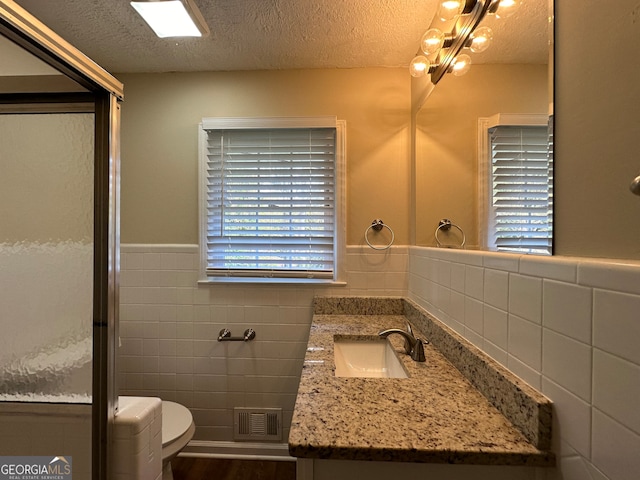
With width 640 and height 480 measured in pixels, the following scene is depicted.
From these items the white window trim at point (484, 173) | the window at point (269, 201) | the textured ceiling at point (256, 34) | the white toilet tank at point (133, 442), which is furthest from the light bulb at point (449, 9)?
the white toilet tank at point (133, 442)

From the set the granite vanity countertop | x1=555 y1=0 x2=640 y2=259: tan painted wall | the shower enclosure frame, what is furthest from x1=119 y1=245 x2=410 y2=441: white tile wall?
x1=555 y1=0 x2=640 y2=259: tan painted wall

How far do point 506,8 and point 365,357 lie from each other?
4.67 feet

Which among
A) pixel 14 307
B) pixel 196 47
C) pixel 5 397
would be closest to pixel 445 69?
pixel 196 47

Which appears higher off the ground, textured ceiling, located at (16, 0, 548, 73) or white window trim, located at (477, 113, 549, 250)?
textured ceiling, located at (16, 0, 548, 73)

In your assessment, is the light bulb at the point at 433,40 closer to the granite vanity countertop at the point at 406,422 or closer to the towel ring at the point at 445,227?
the towel ring at the point at 445,227

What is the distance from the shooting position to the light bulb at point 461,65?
3.95ft

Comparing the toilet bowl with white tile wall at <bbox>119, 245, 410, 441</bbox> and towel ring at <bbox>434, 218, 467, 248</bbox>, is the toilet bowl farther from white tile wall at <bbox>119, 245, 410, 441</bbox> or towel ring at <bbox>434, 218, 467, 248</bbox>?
towel ring at <bbox>434, 218, 467, 248</bbox>

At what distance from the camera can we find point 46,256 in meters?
1.09

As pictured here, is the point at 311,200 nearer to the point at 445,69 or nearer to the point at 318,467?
the point at 445,69

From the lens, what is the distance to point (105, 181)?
1.00 m

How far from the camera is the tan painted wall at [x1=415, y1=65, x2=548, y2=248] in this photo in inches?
33.9

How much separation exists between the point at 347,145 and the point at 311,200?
1.36 ft

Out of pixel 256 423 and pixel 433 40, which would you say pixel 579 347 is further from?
pixel 256 423

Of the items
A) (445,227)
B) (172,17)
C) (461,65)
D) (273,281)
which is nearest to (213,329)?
(273,281)
